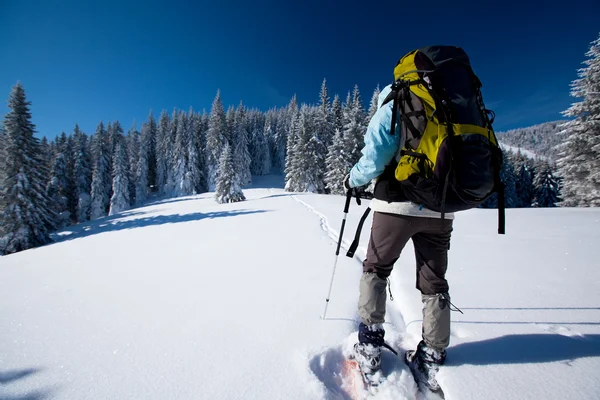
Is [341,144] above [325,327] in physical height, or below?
above

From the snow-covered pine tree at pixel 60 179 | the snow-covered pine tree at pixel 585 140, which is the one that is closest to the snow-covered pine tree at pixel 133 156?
the snow-covered pine tree at pixel 60 179

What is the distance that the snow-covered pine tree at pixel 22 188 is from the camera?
1602 cm

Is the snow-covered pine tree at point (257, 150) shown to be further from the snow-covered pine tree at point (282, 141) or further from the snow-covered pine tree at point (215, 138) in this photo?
the snow-covered pine tree at point (215, 138)

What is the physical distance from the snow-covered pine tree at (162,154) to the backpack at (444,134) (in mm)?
51881

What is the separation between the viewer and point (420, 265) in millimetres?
1912

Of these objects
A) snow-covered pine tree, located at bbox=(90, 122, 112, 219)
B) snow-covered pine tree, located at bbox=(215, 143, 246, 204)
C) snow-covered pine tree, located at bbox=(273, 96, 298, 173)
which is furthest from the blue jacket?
snow-covered pine tree, located at bbox=(273, 96, 298, 173)

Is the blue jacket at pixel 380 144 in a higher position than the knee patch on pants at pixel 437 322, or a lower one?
higher

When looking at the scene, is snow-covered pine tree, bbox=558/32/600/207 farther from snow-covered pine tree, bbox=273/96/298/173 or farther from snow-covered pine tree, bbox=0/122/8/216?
snow-covered pine tree, bbox=273/96/298/173

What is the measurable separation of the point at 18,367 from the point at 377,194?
10.3 ft

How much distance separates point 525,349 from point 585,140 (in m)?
22.6

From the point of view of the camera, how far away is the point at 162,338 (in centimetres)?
224

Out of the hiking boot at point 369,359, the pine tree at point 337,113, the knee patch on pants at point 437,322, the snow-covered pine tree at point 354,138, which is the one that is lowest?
the hiking boot at point 369,359

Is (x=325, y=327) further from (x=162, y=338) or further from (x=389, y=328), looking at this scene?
(x=162, y=338)

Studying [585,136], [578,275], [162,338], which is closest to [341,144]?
[585,136]
